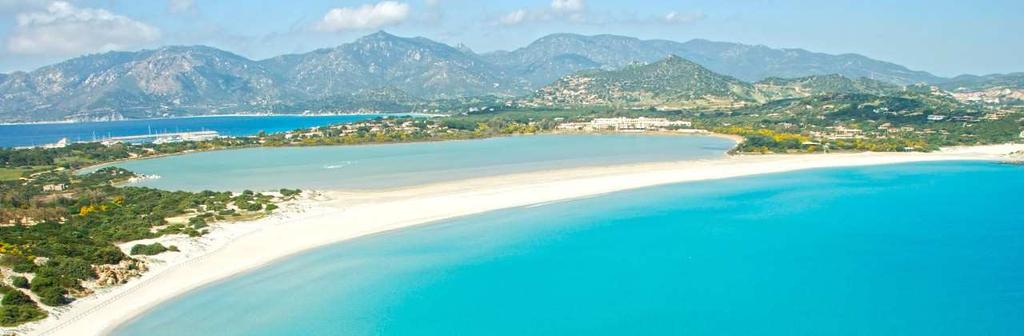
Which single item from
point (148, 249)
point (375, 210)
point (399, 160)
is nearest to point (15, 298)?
point (148, 249)

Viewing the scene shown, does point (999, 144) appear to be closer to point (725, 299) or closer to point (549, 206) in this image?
point (549, 206)

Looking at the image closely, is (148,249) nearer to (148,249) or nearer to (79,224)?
(148,249)

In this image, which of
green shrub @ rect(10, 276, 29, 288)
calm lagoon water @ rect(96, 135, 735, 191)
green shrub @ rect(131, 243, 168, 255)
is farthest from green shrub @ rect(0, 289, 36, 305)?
calm lagoon water @ rect(96, 135, 735, 191)

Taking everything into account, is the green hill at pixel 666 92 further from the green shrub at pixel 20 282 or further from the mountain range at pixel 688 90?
the green shrub at pixel 20 282

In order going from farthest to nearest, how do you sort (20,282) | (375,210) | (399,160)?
(399,160)
(375,210)
(20,282)

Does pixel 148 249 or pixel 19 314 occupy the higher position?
pixel 148 249

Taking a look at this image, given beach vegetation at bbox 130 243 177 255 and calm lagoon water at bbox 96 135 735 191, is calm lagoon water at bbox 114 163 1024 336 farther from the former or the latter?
calm lagoon water at bbox 96 135 735 191

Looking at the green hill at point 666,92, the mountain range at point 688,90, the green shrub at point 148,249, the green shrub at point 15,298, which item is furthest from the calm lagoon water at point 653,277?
the mountain range at point 688,90
